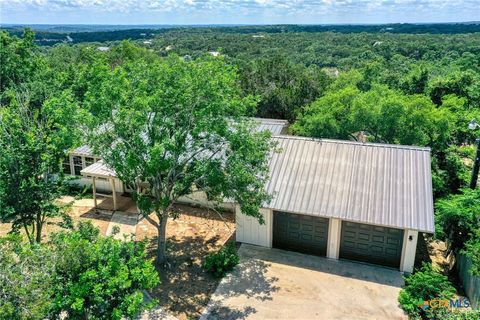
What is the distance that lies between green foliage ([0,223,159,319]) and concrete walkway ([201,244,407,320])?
4373mm

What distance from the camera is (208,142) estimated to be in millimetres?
13570

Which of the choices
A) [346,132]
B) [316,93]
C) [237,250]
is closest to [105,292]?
[237,250]

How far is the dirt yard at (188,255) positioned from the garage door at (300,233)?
7.23ft

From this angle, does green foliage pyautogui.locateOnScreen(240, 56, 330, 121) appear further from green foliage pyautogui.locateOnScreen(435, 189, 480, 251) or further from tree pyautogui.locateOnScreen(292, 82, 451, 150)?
green foliage pyautogui.locateOnScreen(435, 189, 480, 251)

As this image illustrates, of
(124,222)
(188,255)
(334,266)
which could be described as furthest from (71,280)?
(124,222)

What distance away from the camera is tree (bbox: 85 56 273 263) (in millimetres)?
12594

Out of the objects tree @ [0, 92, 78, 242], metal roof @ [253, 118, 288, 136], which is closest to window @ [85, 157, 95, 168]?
tree @ [0, 92, 78, 242]

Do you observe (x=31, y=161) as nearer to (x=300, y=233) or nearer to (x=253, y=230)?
(x=253, y=230)

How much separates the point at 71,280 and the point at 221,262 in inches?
267

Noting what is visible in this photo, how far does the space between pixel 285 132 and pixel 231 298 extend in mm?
13284

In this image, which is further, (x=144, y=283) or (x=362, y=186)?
(x=362, y=186)

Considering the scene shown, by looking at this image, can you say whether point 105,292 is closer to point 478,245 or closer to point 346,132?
point 478,245

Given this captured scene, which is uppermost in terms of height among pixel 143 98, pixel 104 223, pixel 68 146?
Answer: pixel 143 98

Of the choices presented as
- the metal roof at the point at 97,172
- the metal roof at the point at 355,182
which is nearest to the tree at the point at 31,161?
the metal roof at the point at 97,172
